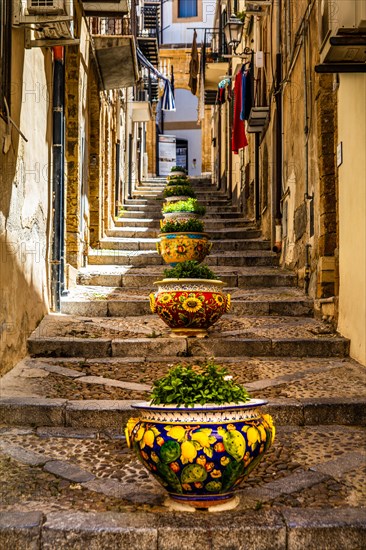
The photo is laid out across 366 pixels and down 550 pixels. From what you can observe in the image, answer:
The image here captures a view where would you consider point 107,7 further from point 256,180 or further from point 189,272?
point 256,180

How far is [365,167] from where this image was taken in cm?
622

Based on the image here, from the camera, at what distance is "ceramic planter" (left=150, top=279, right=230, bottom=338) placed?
6855 millimetres

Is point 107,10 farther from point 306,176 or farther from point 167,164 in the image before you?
point 167,164

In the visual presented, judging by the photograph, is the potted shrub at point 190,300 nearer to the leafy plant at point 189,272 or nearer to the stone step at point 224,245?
the leafy plant at point 189,272

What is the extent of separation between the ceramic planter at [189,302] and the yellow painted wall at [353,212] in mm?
1181

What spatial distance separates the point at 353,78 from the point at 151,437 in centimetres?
445

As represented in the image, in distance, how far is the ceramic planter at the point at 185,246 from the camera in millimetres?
9844

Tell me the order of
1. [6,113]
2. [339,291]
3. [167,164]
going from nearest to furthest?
[6,113], [339,291], [167,164]

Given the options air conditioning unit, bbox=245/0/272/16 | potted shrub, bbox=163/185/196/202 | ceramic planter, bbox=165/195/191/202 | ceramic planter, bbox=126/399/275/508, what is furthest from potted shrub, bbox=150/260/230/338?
potted shrub, bbox=163/185/196/202

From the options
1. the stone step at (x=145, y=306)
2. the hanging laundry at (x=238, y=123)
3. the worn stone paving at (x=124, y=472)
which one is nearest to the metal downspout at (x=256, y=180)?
the hanging laundry at (x=238, y=123)

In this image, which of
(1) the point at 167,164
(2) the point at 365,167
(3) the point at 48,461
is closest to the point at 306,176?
(2) the point at 365,167

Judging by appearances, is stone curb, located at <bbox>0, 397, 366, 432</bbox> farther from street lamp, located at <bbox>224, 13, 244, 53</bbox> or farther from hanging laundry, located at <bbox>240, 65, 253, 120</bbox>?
street lamp, located at <bbox>224, 13, 244, 53</bbox>

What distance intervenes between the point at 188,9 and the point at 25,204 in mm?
30635

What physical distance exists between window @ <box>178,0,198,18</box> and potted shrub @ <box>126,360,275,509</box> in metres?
33.8
